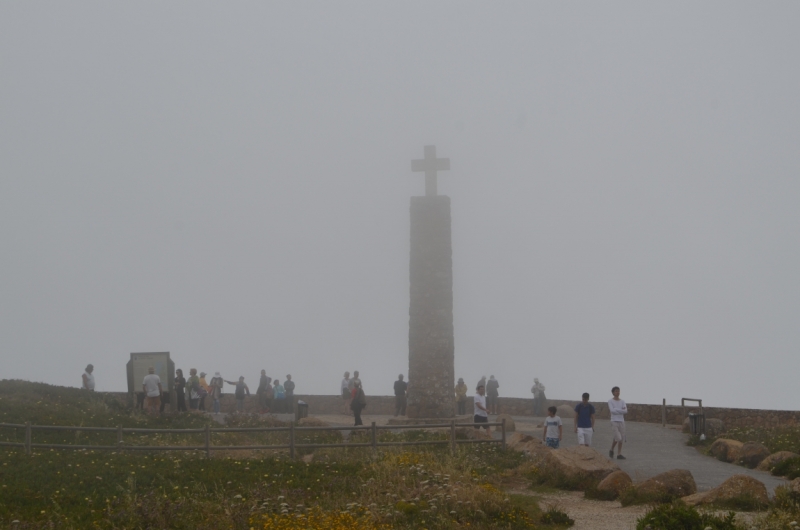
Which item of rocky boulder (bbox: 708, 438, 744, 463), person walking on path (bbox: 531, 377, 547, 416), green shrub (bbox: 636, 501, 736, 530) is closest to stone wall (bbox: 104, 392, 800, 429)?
person walking on path (bbox: 531, 377, 547, 416)

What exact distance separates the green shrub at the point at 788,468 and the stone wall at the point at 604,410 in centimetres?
881

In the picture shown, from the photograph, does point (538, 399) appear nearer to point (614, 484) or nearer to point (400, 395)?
point (400, 395)

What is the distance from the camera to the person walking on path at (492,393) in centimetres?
3234

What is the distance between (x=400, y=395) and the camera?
29.1m

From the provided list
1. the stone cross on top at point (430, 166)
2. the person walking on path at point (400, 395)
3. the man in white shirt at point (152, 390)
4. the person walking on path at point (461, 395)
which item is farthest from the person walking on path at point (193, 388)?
the stone cross on top at point (430, 166)

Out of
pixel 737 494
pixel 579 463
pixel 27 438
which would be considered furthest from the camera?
pixel 579 463

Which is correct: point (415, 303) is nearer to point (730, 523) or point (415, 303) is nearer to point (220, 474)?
point (220, 474)

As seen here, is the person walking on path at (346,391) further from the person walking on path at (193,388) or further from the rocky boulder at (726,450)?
the rocky boulder at (726,450)

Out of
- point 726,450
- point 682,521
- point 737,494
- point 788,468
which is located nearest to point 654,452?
point 726,450

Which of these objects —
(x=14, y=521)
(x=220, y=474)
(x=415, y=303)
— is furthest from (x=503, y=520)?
(x=415, y=303)

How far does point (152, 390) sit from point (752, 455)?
52.0 feet

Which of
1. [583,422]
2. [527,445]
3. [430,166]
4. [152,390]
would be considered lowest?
[527,445]

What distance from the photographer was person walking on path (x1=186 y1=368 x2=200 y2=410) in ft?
96.3

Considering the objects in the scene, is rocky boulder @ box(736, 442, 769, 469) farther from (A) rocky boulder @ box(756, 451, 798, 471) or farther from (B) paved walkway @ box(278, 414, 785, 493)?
(A) rocky boulder @ box(756, 451, 798, 471)
